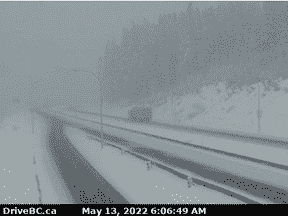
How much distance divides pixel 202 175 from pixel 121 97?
7892 centimetres

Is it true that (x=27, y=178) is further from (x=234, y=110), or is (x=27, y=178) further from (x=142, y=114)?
(x=142, y=114)

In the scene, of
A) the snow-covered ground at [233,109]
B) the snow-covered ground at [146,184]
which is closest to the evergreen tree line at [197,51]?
the snow-covered ground at [233,109]

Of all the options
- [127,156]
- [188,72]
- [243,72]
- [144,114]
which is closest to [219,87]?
[243,72]

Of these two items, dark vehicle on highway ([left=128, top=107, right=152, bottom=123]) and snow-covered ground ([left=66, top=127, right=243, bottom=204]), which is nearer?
snow-covered ground ([left=66, top=127, right=243, bottom=204])

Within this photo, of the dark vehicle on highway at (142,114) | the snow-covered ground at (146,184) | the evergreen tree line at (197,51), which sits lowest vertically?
the dark vehicle on highway at (142,114)

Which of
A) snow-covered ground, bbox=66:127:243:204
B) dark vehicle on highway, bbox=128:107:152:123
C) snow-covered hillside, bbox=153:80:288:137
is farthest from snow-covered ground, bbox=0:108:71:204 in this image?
dark vehicle on highway, bbox=128:107:152:123

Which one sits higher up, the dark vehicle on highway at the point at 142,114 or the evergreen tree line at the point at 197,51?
the evergreen tree line at the point at 197,51

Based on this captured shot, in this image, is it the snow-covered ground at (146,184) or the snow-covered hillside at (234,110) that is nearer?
the snow-covered ground at (146,184)

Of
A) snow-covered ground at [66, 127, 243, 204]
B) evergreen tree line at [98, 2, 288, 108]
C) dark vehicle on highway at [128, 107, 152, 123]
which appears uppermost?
evergreen tree line at [98, 2, 288, 108]

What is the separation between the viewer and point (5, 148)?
30078 millimetres

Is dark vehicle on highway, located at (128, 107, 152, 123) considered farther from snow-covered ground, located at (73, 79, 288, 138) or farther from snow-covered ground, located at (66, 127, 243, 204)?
snow-covered ground, located at (66, 127, 243, 204)

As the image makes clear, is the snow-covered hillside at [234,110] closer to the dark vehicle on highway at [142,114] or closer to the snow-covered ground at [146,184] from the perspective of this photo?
the dark vehicle on highway at [142,114]

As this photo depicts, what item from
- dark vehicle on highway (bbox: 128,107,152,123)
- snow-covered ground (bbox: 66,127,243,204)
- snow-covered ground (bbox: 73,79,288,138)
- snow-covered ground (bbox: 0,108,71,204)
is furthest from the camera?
dark vehicle on highway (bbox: 128,107,152,123)

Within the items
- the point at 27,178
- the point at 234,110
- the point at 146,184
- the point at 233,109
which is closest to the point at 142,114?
the point at 233,109
